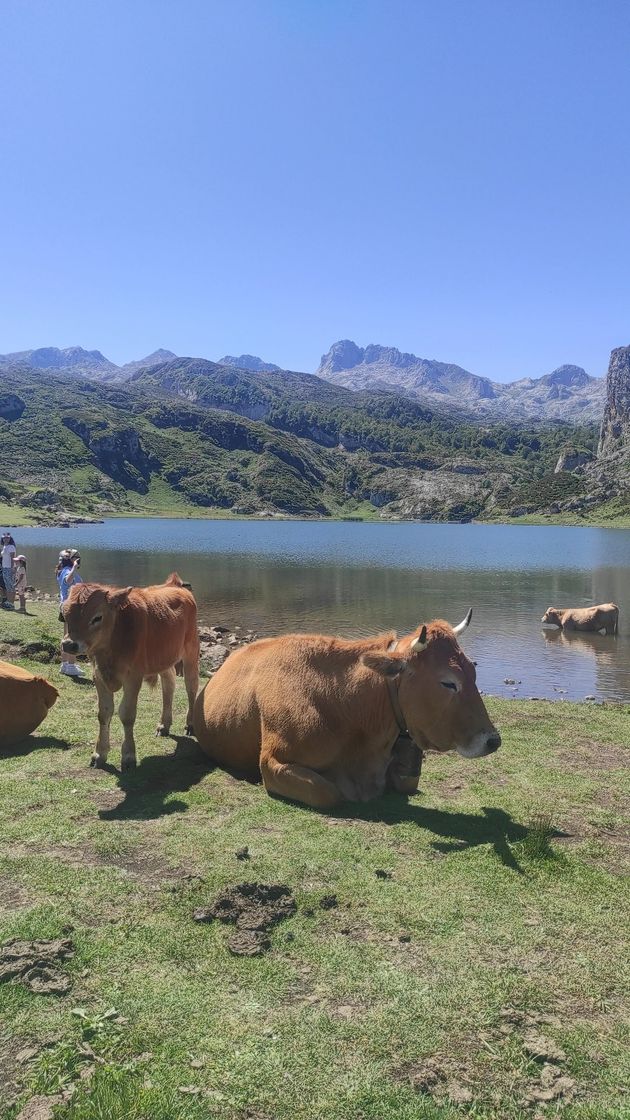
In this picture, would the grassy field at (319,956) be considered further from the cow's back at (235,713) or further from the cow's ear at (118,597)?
the cow's ear at (118,597)

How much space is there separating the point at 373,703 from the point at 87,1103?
445 cm

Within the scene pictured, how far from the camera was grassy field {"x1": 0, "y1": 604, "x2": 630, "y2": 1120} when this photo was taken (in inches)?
130

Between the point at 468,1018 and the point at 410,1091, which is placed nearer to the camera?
the point at 410,1091

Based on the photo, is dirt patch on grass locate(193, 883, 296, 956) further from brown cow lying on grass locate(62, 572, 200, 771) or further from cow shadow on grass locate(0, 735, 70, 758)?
cow shadow on grass locate(0, 735, 70, 758)

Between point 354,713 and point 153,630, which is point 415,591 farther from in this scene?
point 354,713

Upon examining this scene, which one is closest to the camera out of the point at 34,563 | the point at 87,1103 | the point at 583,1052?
the point at 87,1103

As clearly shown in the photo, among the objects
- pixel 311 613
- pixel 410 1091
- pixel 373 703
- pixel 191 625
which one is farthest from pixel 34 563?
pixel 410 1091

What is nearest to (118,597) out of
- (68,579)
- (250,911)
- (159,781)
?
(159,781)

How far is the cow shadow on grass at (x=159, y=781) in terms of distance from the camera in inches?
268

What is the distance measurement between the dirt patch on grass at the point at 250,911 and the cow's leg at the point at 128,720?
3308mm

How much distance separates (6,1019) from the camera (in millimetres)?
3717

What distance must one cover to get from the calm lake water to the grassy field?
15282 millimetres

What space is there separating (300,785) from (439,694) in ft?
5.92

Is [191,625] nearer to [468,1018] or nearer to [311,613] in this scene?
[468,1018]
